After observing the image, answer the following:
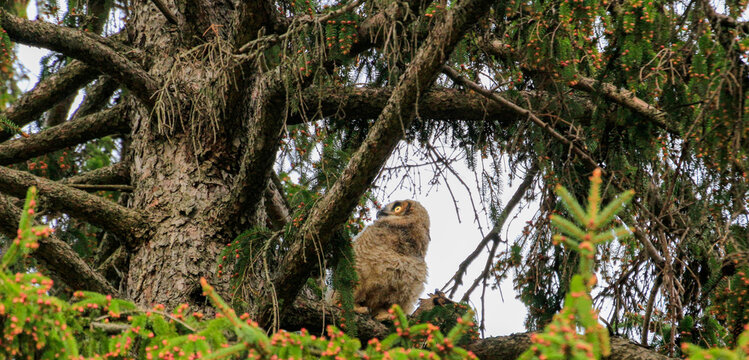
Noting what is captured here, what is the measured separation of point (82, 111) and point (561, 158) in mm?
3613

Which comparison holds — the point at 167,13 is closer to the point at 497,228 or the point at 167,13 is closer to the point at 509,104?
the point at 509,104

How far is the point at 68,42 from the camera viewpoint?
3805 mm

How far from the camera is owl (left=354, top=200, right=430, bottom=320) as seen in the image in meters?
5.07

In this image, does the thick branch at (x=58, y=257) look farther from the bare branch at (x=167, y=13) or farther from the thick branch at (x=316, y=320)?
the bare branch at (x=167, y=13)

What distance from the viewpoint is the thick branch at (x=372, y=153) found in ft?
9.66

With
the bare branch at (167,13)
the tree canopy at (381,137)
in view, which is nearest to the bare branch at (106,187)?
the tree canopy at (381,137)

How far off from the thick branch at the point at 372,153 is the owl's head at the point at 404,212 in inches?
92.4

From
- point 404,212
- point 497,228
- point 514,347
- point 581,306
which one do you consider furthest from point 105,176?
point 581,306

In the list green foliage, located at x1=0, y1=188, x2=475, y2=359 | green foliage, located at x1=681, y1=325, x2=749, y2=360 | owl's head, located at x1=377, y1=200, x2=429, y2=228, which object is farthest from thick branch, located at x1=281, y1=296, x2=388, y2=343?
green foliage, located at x1=681, y1=325, x2=749, y2=360

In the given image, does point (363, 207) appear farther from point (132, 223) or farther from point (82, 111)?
point (82, 111)

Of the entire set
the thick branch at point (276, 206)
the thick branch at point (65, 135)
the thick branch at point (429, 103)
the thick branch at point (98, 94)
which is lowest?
the thick branch at point (276, 206)

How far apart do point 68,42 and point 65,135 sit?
0.85m

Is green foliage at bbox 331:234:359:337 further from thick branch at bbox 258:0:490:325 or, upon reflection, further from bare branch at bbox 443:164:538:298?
bare branch at bbox 443:164:538:298

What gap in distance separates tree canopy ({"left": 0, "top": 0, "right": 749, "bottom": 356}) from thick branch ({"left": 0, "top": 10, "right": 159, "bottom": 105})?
12 mm
